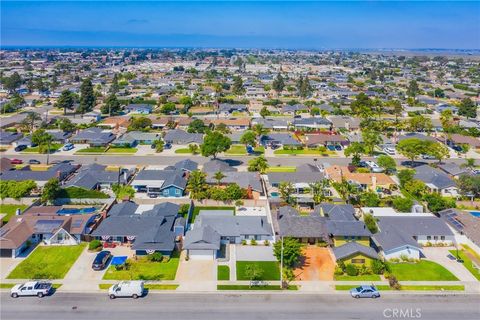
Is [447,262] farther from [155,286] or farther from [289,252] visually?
[155,286]

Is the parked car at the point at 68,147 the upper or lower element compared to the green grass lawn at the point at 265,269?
upper

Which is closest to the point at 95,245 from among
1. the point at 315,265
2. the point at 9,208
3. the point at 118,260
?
the point at 118,260

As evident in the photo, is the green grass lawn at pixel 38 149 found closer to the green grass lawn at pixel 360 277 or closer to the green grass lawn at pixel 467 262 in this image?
the green grass lawn at pixel 360 277

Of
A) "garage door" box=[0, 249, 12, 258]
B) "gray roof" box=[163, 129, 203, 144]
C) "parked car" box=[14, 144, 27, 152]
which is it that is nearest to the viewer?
"garage door" box=[0, 249, 12, 258]

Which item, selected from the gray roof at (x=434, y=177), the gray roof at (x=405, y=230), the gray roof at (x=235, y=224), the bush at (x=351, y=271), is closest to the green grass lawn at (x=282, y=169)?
the gray roof at (x=434, y=177)

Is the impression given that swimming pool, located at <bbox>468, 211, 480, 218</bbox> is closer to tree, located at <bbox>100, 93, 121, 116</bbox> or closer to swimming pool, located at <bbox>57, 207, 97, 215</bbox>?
swimming pool, located at <bbox>57, 207, 97, 215</bbox>

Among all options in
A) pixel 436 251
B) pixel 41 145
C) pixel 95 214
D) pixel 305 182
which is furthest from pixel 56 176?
pixel 436 251
